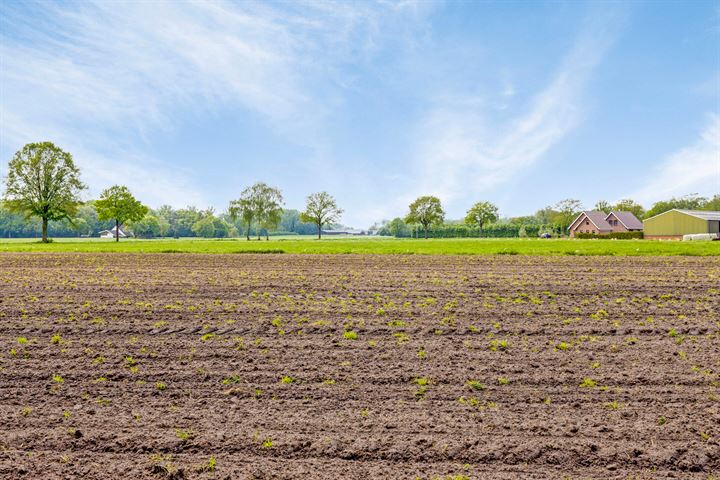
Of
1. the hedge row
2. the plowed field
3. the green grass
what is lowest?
the plowed field

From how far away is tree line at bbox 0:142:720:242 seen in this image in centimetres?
6300

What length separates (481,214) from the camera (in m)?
123

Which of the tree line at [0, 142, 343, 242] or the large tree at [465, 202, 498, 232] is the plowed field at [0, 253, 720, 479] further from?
the large tree at [465, 202, 498, 232]

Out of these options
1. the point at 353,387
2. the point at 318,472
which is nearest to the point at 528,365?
the point at 353,387

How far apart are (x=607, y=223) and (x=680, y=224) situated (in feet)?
88.0

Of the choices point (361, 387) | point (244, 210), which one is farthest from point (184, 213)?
point (361, 387)

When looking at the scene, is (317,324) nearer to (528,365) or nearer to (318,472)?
(528,365)

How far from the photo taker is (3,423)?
4855 mm

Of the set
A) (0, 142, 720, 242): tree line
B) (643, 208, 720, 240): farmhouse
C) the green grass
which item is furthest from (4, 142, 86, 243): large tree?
(643, 208, 720, 240): farmhouse

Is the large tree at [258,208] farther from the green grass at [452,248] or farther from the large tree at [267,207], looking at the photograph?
the green grass at [452,248]

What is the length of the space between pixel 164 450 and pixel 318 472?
5.28 feet

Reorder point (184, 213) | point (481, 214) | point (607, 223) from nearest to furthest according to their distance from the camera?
point (607, 223), point (481, 214), point (184, 213)

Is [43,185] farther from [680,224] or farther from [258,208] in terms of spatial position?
[680,224]

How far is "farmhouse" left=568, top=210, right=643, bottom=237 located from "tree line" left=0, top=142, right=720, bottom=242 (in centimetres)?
1246
